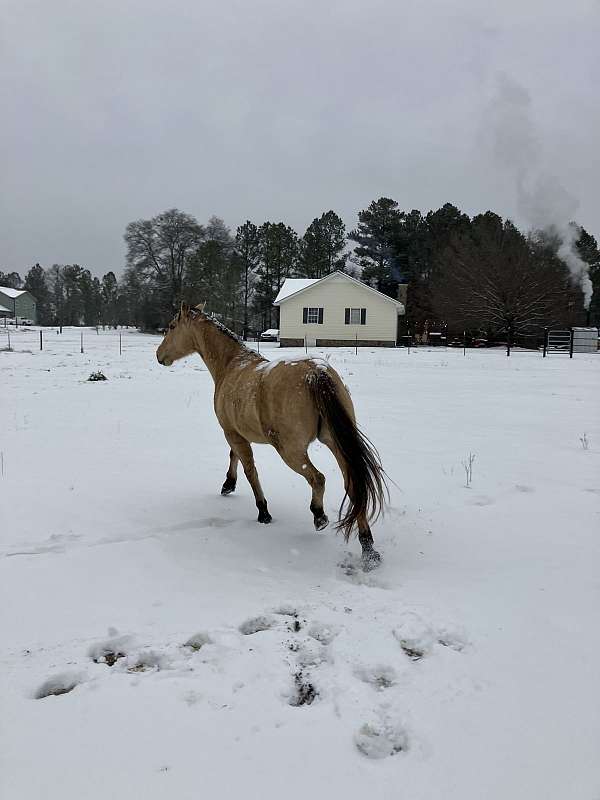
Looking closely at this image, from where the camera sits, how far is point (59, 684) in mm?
2107

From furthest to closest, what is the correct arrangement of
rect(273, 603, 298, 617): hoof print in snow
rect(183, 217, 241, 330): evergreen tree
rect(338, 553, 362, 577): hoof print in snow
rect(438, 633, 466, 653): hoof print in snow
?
rect(183, 217, 241, 330): evergreen tree
rect(338, 553, 362, 577): hoof print in snow
rect(273, 603, 298, 617): hoof print in snow
rect(438, 633, 466, 653): hoof print in snow

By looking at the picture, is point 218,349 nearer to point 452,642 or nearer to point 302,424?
point 302,424

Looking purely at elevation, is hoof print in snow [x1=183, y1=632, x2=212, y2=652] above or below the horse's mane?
below

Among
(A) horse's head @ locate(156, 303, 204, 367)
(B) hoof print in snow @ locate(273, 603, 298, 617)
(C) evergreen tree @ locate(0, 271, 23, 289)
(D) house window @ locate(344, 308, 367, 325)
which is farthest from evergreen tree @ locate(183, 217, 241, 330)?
(C) evergreen tree @ locate(0, 271, 23, 289)

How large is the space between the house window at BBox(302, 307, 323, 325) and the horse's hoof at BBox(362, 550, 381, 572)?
105ft

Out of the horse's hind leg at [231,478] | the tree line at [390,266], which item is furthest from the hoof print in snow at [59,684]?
the tree line at [390,266]

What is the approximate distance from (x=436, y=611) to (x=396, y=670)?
0.57m

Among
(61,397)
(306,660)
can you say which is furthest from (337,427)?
(61,397)

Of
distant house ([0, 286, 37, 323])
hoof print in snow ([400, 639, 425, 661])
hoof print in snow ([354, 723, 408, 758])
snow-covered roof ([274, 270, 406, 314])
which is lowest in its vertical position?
hoof print in snow ([354, 723, 408, 758])

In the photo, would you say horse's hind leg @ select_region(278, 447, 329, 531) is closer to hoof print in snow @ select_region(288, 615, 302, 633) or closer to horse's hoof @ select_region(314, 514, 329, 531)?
horse's hoof @ select_region(314, 514, 329, 531)

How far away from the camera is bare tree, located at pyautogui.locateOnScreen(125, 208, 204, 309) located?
49031 millimetres

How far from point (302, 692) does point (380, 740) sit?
1.28 ft

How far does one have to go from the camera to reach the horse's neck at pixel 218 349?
14.9 ft

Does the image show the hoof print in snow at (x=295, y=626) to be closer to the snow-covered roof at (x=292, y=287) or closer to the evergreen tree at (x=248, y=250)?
the snow-covered roof at (x=292, y=287)
